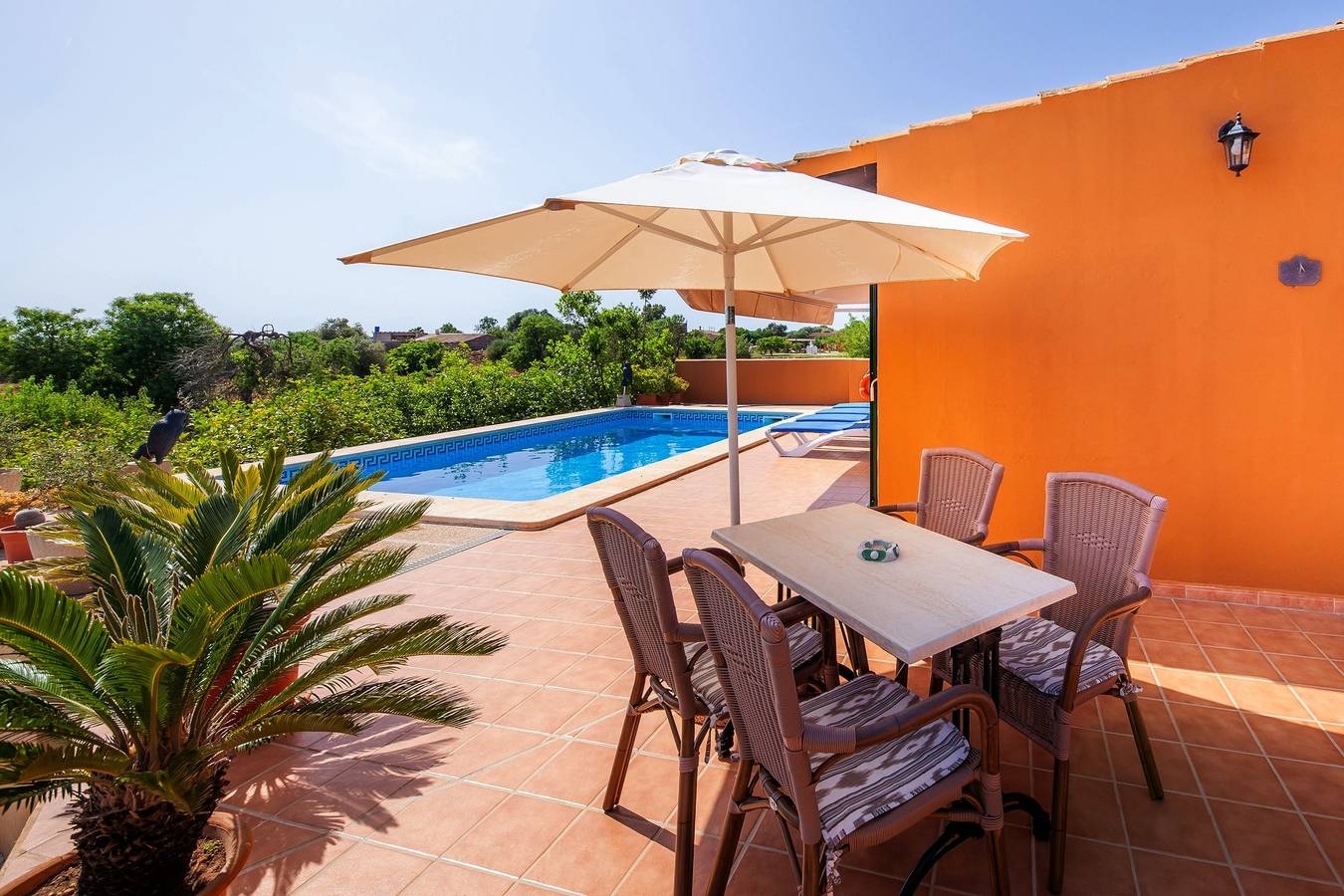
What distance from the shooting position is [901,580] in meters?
2.15

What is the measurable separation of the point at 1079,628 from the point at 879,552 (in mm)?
735

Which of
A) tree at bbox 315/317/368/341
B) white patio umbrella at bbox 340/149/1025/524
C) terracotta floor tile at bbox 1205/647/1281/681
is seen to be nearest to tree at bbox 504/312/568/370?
tree at bbox 315/317/368/341

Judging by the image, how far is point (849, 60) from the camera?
9500mm

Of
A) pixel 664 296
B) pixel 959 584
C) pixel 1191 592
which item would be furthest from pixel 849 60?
pixel 664 296

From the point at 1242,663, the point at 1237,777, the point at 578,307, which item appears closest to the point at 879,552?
the point at 1237,777

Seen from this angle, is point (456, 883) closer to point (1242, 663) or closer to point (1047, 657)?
point (1047, 657)

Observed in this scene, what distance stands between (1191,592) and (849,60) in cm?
839

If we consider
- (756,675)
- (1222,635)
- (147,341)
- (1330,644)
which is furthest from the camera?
(147,341)

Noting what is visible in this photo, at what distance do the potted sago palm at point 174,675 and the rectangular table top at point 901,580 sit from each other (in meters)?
1.09

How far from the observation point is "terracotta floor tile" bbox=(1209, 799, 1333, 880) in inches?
76.4

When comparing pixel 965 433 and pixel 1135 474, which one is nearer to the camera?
pixel 1135 474

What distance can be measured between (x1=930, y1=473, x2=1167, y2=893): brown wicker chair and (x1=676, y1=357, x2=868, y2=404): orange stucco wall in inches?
577

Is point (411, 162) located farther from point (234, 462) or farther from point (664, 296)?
point (234, 462)

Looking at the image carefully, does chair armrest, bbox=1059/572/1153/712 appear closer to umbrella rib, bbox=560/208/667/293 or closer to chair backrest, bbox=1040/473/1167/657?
chair backrest, bbox=1040/473/1167/657
